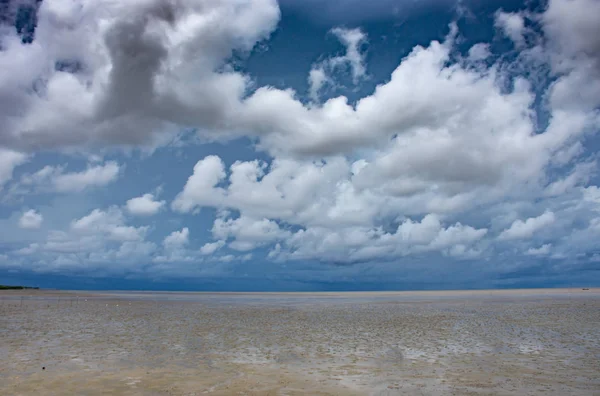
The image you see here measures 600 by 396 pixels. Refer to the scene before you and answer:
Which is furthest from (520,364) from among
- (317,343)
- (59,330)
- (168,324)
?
(59,330)

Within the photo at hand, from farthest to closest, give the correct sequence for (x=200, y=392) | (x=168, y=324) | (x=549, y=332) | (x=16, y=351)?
1. (x=168, y=324)
2. (x=549, y=332)
3. (x=16, y=351)
4. (x=200, y=392)

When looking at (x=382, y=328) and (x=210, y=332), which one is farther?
(x=382, y=328)

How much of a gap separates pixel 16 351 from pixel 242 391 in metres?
13.1

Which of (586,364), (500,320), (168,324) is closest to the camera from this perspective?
(586,364)

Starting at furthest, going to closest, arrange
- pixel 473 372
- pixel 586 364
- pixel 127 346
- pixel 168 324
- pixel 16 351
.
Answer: pixel 168 324, pixel 127 346, pixel 16 351, pixel 586 364, pixel 473 372

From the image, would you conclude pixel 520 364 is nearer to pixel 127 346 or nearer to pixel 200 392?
pixel 200 392

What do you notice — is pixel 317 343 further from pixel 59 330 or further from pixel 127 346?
pixel 59 330

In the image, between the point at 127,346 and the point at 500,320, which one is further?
the point at 500,320

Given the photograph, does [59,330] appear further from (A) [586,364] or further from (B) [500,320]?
(B) [500,320]

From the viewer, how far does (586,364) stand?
17.6m

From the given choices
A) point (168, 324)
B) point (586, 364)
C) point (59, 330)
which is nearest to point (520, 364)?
point (586, 364)

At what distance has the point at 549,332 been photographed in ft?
90.8

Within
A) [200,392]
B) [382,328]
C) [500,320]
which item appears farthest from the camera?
[500,320]

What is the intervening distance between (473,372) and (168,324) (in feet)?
78.7
